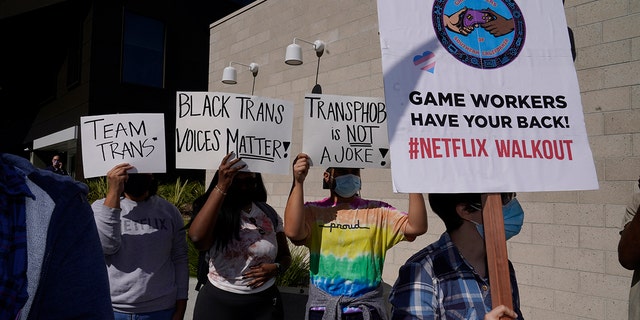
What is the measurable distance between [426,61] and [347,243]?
1340 millimetres

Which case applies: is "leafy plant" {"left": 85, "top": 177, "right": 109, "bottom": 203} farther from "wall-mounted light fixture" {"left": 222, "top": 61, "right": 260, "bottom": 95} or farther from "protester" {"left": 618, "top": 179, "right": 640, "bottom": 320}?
"protester" {"left": 618, "top": 179, "right": 640, "bottom": 320}

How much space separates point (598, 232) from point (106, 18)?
16672 millimetres

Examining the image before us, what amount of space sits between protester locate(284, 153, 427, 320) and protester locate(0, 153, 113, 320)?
1823mm

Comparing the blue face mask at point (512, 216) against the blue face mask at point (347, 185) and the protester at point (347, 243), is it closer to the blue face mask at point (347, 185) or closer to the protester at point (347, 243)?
the protester at point (347, 243)

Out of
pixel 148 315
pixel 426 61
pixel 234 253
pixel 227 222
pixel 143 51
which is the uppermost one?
pixel 143 51

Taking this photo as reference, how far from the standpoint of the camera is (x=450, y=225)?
77.1 inches

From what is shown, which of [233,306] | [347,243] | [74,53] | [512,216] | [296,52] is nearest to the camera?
[512,216]

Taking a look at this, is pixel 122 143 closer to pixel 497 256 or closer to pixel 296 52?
pixel 497 256

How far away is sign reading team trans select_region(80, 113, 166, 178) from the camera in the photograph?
332 cm

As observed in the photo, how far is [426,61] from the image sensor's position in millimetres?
1929

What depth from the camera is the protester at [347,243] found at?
2.75 meters

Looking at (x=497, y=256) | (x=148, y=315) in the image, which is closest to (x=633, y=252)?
(x=497, y=256)

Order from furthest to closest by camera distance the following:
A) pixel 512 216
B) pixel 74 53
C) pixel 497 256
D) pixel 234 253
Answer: pixel 234 253, pixel 74 53, pixel 512 216, pixel 497 256

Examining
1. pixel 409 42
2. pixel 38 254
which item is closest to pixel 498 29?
pixel 409 42
